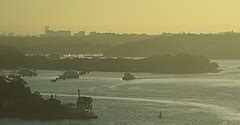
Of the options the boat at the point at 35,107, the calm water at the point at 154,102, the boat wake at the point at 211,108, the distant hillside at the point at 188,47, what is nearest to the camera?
the calm water at the point at 154,102

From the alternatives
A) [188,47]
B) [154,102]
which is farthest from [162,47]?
[154,102]

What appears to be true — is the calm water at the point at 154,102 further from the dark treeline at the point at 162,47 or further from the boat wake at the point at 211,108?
the dark treeline at the point at 162,47

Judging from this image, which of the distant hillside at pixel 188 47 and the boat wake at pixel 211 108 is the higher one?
the distant hillside at pixel 188 47

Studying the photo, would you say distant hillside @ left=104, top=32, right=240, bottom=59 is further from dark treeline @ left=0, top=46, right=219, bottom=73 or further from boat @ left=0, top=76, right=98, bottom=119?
boat @ left=0, top=76, right=98, bottom=119

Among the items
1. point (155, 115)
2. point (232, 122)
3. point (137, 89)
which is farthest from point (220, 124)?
point (137, 89)

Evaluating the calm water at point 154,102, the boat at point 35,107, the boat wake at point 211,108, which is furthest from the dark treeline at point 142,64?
the boat at point 35,107

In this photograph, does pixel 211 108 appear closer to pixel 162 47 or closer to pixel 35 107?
pixel 35 107

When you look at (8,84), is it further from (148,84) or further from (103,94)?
(148,84)
